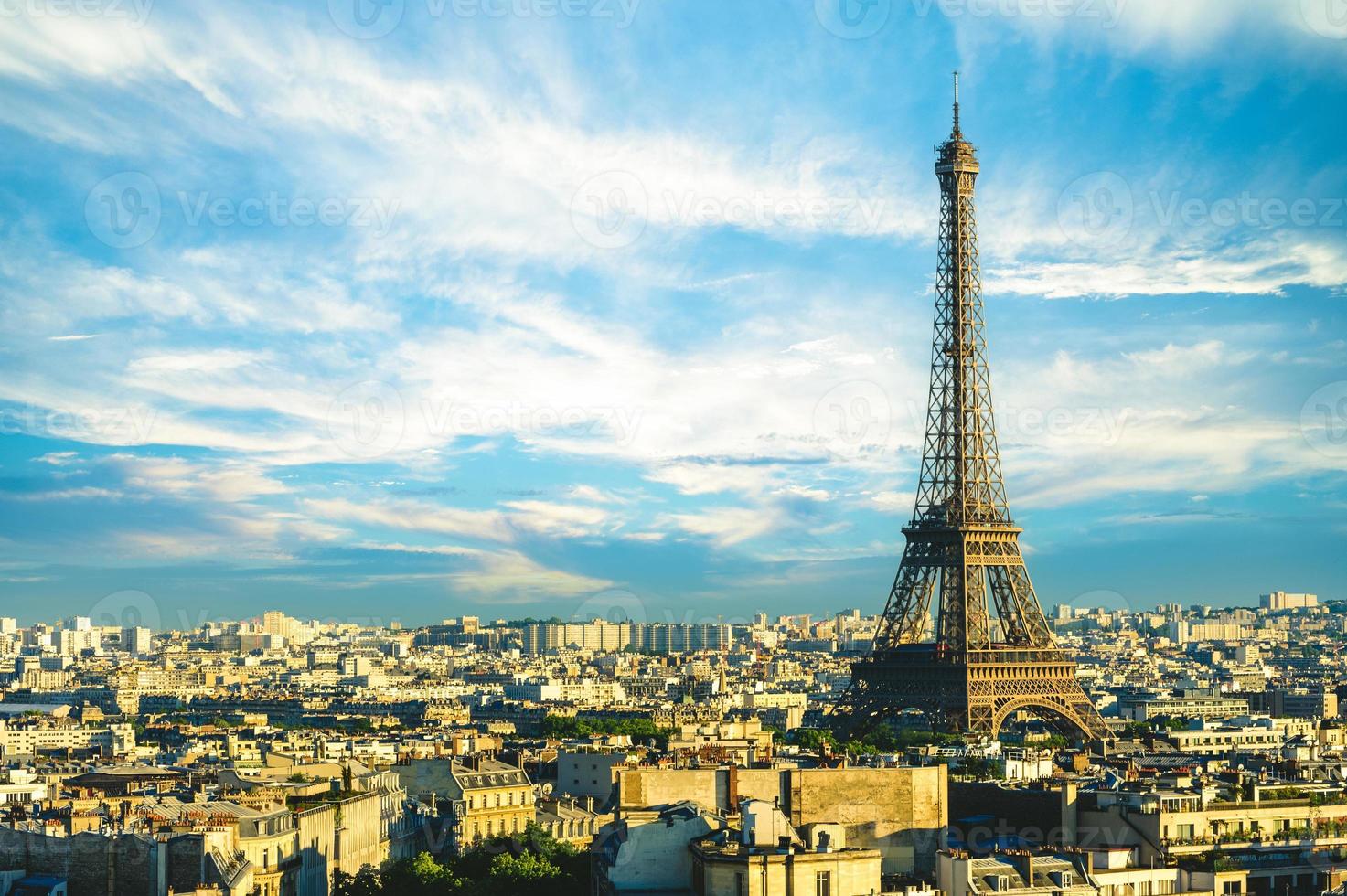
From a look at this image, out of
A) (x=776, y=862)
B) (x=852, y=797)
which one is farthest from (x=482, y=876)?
(x=776, y=862)

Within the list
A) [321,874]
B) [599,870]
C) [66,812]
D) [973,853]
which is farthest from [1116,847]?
[66,812]

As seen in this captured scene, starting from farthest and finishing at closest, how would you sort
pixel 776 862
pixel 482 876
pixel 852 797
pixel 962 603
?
pixel 962 603, pixel 482 876, pixel 852 797, pixel 776 862

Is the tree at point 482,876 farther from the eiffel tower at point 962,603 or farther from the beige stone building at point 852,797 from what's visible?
the eiffel tower at point 962,603

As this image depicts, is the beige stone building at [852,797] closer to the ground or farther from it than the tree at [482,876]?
farther from it

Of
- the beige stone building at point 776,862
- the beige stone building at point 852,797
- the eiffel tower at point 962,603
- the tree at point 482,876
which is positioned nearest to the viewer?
the beige stone building at point 776,862

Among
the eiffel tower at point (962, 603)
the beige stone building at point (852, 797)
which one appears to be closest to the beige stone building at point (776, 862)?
the beige stone building at point (852, 797)

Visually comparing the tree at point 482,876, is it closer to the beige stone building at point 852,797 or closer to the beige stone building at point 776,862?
the beige stone building at point 852,797

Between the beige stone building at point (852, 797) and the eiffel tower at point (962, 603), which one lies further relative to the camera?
the eiffel tower at point (962, 603)

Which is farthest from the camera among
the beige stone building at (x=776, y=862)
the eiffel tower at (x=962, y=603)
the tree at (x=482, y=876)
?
the eiffel tower at (x=962, y=603)

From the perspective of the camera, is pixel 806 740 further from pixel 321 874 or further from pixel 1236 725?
pixel 321 874

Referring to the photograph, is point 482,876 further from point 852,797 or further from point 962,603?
point 962,603

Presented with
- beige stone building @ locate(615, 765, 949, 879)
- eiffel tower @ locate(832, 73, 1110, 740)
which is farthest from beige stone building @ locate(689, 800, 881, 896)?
eiffel tower @ locate(832, 73, 1110, 740)

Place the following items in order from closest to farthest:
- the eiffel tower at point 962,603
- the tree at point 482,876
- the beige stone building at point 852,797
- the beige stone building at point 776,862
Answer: the beige stone building at point 776,862, the tree at point 482,876, the beige stone building at point 852,797, the eiffel tower at point 962,603
